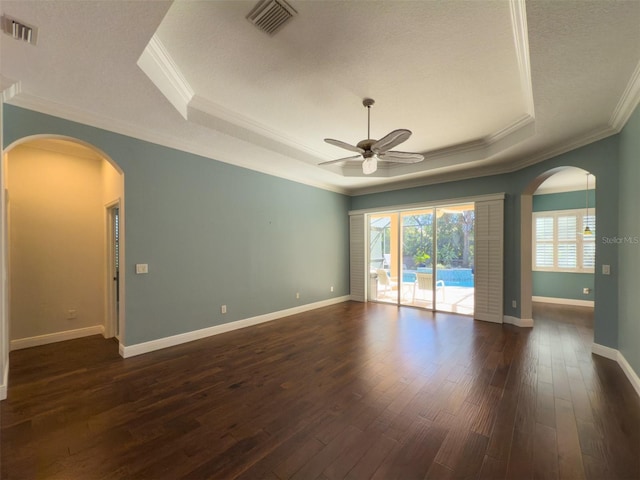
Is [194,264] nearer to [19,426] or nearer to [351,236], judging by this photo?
[19,426]

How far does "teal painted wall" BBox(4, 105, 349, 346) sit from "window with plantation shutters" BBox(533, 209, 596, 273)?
19.6 feet

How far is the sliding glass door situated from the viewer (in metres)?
5.68

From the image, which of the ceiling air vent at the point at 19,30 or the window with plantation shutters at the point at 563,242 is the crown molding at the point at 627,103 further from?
the ceiling air vent at the point at 19,30

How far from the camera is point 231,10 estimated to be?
6.52 ft


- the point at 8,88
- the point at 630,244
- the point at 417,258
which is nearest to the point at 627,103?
the point at 630,244

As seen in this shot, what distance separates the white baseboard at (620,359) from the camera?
2.66m

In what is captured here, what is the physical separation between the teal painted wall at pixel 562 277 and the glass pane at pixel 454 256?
96.8 inches

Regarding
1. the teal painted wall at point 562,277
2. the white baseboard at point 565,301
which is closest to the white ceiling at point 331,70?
the teal painted wall at point 562,277

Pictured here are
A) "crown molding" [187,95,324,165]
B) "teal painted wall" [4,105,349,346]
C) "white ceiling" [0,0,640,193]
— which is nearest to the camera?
"white ceiling" [0,0,640,193]

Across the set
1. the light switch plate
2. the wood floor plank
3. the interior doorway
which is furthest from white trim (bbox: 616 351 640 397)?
the interior doorway

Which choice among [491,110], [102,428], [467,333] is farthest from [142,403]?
[491,110]

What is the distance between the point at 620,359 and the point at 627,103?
9.41ft

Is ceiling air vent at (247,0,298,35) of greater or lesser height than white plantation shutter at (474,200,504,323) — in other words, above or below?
above

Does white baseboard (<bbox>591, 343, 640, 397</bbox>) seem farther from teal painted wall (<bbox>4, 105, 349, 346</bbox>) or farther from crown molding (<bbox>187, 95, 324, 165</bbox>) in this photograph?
crown molding (<bbox>187, 95, 324, 165</bbox>)
